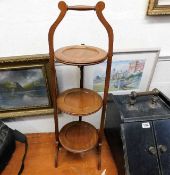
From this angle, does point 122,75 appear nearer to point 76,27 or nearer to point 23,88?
point 76,27

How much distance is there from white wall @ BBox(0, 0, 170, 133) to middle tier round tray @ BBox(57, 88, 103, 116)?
0.26 metres

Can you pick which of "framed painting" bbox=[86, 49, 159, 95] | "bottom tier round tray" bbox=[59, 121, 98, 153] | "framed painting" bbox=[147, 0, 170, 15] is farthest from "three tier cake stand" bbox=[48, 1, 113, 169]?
"framed painting" bbox=[147, 0, 170, 15]

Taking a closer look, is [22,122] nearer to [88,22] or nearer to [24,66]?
[24,66]

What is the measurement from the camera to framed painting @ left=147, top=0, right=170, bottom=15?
3.05 feet

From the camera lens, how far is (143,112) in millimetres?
982

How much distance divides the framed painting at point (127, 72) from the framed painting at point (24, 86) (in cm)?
26

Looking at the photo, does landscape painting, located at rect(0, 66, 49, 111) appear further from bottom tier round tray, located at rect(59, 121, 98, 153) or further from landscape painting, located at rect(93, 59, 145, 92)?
landscape painting, located at rect(93, 59, 145, 92)

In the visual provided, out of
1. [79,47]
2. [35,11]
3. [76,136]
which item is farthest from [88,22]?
[76,136]

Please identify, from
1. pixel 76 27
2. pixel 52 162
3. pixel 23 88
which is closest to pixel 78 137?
pixel 52 162

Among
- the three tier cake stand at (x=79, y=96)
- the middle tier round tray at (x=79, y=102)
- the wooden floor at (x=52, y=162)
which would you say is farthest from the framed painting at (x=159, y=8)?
the wooden floor at (x=52, y=162)

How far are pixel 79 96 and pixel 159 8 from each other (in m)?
0.59

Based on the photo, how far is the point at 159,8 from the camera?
94 centimetres

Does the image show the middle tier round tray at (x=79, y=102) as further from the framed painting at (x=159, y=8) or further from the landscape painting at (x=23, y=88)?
the framed painting at (x=159, y=8)

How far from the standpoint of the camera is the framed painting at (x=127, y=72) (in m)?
1.07
